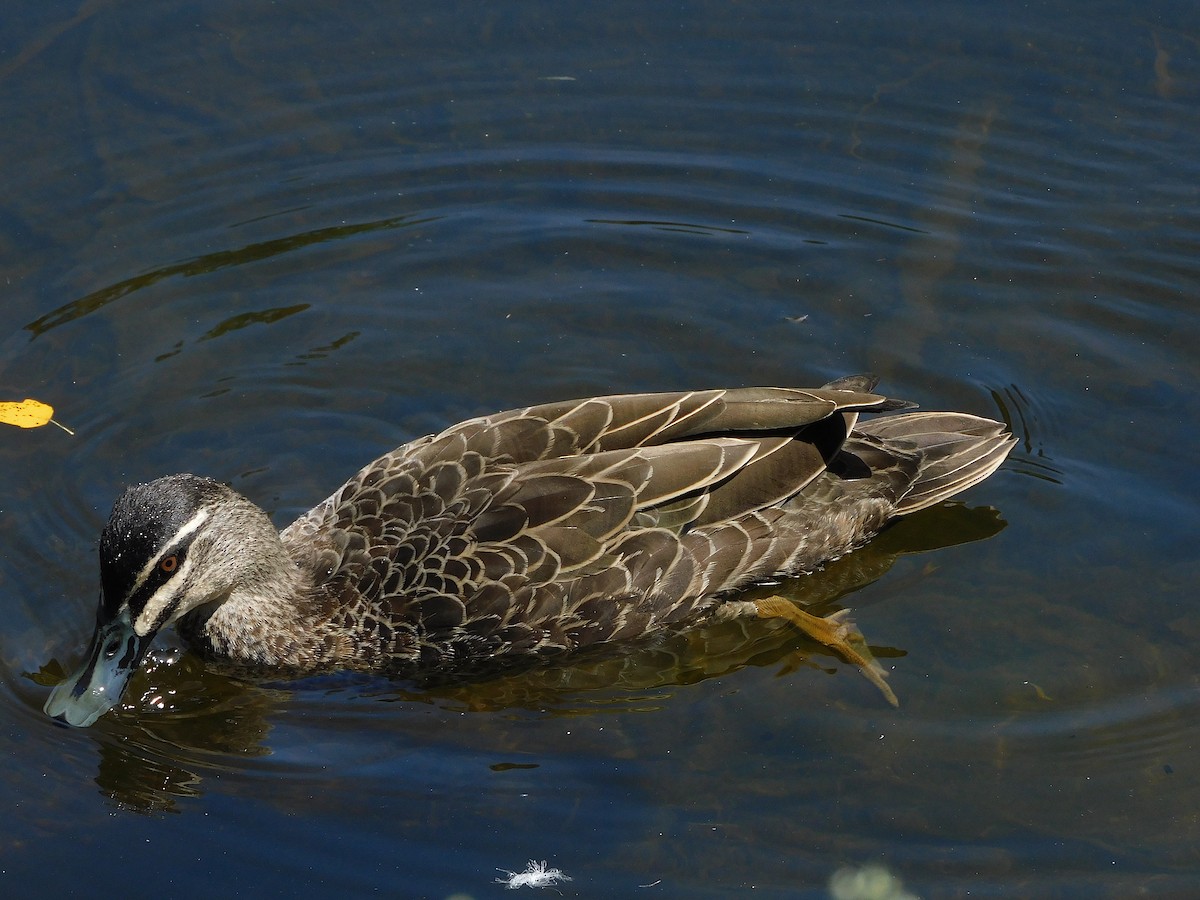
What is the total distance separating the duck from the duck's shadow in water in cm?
9

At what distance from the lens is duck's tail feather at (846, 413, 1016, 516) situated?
8281 mm

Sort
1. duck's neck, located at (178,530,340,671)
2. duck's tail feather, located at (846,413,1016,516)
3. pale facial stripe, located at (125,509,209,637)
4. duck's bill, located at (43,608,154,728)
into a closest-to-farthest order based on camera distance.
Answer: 1. pale facial stripe, located at (125,509,209,637)
2. duck's bill, located at (43,608,154,728)
3. duck's neck, located at (178,530,340,671)
4. duck's tail feather, located at (846,413,1016,516)

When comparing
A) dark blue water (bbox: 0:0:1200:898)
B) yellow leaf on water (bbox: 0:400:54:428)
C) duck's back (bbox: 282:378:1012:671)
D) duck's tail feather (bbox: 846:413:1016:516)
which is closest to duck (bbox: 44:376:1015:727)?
duck's back (bbox: 282:378:1012:671)

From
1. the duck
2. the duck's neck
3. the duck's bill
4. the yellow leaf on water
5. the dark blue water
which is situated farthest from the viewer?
the yellow leaf on water

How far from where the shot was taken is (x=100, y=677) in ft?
22.9

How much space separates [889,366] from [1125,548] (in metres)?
1.91

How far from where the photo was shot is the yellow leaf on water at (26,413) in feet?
28.9

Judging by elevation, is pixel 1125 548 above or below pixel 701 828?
above

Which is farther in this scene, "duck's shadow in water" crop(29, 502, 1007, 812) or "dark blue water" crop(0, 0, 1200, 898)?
"duck's shadow in water" crop(29, 502, 1007, 812)

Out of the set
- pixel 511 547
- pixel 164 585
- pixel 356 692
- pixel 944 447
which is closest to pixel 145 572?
pixel 164 585

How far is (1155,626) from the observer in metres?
7.62

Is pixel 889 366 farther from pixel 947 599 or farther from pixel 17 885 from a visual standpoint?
pixel 17 885

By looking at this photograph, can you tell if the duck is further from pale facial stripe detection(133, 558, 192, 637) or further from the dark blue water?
the dark blue water

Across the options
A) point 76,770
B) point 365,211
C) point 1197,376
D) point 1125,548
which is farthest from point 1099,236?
point 76,770
